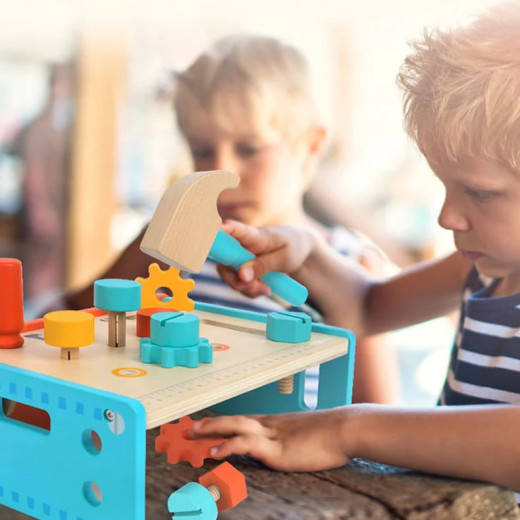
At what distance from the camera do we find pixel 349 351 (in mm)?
671

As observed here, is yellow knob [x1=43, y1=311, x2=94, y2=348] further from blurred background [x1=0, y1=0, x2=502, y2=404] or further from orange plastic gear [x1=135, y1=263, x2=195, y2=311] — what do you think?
blurred background [x1=0, y1=0, x2=502, y2=404]

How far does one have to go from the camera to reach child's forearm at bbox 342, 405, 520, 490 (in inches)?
21.5

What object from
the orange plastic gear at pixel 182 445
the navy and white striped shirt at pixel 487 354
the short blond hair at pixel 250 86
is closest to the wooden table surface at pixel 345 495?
the orange plastic gear at pixel 182 445

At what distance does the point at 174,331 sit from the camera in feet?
1.77

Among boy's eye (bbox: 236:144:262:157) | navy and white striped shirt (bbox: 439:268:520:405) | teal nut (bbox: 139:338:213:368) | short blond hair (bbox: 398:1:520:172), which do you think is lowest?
navy and white striped shirt (bbox: 439:268:520:405)

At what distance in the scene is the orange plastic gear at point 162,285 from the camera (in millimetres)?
688

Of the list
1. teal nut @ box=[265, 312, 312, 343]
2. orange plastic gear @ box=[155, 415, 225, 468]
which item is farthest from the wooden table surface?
teal nut @ box=[265, 312, 312, 343]

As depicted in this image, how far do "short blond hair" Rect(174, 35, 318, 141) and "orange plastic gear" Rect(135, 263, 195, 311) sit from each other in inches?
28.5

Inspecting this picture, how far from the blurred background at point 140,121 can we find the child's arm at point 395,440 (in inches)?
36.1

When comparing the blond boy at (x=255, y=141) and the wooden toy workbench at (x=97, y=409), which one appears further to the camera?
the blond boy at (x=255, y=141)

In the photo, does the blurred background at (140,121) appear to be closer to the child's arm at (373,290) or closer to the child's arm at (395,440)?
the child's arm at (373,290)

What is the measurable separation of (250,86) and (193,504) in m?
1.05

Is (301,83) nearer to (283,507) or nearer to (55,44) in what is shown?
(55,44)

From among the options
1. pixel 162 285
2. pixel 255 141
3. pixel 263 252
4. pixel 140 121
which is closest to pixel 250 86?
pixel 255 141
